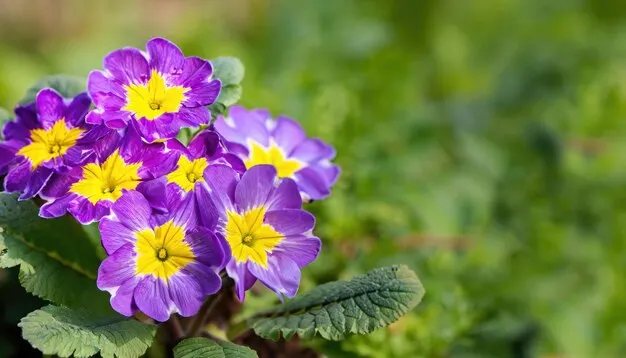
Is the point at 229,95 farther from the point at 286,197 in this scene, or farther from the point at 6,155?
the point at 6,155

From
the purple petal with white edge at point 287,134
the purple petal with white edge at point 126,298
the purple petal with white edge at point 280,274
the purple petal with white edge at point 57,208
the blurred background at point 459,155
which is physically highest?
the blurred background at point 459,155

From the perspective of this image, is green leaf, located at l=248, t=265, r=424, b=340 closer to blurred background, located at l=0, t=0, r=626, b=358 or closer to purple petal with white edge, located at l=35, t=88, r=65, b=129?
blurred background, located at l=0, t=0, r=626, b=358

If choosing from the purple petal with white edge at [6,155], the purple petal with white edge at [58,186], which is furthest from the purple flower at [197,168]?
the purple petal with white edge at [6,155]

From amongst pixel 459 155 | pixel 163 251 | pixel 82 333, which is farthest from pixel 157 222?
pixel 459 155

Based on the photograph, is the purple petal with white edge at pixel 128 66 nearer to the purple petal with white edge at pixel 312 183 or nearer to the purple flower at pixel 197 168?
the purple flower at pixel 197 168

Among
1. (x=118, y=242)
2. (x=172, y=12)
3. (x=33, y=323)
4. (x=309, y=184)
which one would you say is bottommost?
(x=33, y=323)

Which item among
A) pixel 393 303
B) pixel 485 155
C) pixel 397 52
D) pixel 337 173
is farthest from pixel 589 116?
pixel 393 303

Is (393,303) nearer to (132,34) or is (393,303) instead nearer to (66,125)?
(66,125)
